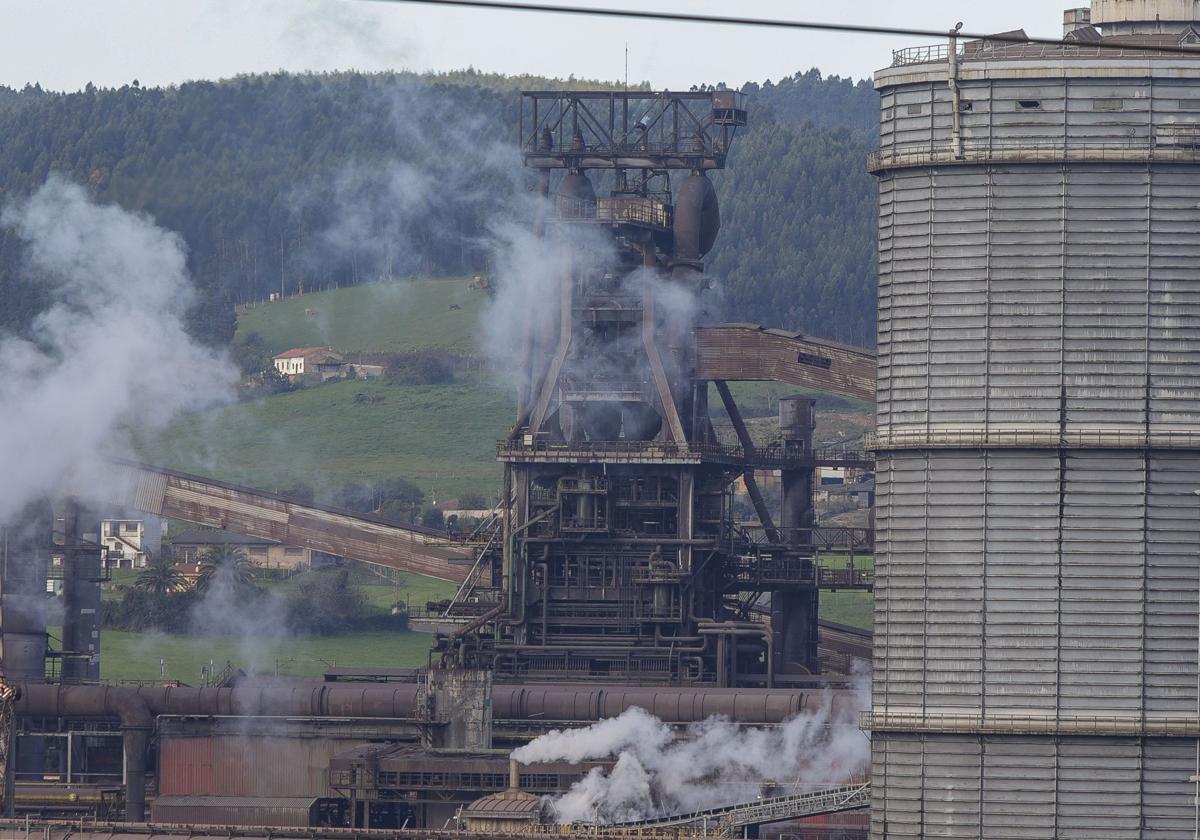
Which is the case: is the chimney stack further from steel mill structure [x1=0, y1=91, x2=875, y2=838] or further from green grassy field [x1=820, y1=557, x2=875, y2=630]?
green grassy field [x1=820, y1=557, x2=875, y2=630]

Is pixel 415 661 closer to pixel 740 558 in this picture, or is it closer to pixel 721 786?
pixel 740 558

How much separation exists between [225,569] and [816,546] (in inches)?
2098

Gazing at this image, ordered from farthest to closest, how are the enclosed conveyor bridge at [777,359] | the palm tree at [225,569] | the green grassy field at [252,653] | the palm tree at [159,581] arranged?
the palm tree at [159,581] → the palm tree at [225,569] → the green grassy field at [252,653] → the enclosed conveyor bridge at [777,359]

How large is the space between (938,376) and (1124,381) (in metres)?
5.54

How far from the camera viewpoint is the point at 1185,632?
76188 millimetres

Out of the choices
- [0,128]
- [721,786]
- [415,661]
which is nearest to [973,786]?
[721,786]

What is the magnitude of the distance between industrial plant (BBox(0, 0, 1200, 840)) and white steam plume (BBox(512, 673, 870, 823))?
29 cm

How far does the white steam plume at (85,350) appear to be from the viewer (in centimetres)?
10688

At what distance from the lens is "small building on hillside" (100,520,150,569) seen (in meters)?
168

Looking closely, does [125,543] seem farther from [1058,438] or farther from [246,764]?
[1058,438]

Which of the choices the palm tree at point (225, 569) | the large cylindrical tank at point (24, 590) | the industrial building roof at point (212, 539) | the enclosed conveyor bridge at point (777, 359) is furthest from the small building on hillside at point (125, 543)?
the enclosed conveyor bridge at point (777, 359)

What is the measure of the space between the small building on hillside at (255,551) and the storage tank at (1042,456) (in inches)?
3497

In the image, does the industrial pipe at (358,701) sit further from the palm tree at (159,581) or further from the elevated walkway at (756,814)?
the palm tree at (159,581)

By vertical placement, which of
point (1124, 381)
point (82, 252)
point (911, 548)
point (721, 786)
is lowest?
point (721, 786)
